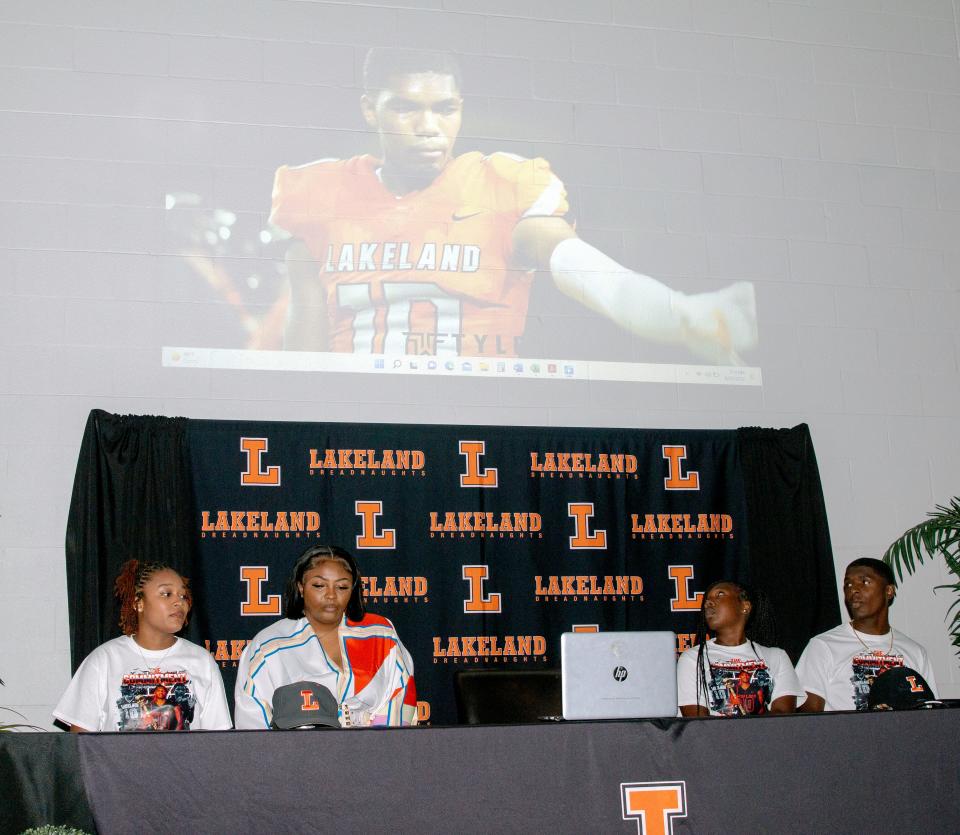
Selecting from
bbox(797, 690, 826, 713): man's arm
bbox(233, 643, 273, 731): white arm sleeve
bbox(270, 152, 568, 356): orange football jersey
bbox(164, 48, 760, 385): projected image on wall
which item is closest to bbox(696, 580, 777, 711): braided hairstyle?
bbox(797, 690, 826, 713): man's arm

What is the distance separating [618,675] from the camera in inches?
106

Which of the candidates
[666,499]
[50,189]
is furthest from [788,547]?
[50,189]

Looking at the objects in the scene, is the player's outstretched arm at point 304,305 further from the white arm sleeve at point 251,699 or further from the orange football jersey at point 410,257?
the white arm sleeve at point 251,699

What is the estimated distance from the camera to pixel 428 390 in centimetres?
463

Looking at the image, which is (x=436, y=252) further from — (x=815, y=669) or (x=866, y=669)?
(x=866, y=669)

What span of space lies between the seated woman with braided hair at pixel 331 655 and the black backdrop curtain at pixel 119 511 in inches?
28.2

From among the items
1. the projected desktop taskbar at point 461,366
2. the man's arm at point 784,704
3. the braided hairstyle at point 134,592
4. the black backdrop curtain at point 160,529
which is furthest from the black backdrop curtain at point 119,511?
the man's arm at point 784,704

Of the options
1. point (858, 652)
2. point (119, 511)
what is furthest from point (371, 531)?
point (858, 652)

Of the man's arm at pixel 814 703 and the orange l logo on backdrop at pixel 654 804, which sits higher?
the man's arm at pixel 814 703

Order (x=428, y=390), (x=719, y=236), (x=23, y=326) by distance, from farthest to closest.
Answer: (x=719, y=236) → (x=428, y=390) → (x=23, y=326)

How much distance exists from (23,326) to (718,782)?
3.26 m

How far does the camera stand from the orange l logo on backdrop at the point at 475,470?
4.52 m

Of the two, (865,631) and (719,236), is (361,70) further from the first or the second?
(865,631)

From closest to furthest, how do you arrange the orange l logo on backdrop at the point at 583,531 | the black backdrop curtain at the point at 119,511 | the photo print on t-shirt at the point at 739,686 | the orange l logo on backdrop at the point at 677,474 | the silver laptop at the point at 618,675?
the silver laptop at the point at 618,675 → the photo print on t-shirt at the point at 739,686 → the black backdrop curtain at the point at 119,511 → the orange l logo on backdrop at the point at 583,531 → the orange l logo on backdrop at the point at 677,474
